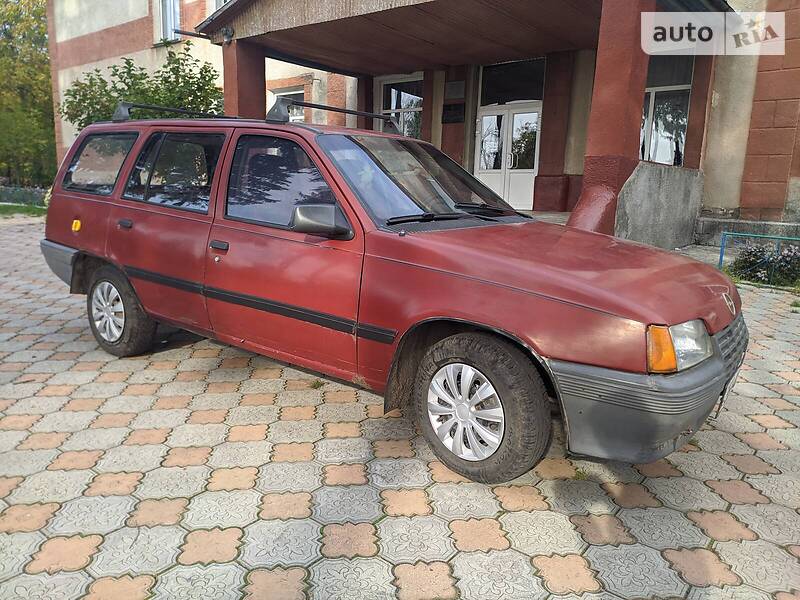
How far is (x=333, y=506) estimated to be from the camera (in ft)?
8.93

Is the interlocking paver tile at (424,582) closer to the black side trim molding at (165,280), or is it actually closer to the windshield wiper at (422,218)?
the windshield wiper at (422,218)

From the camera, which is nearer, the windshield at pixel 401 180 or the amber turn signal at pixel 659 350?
the amber turn signal at pixel 659 350

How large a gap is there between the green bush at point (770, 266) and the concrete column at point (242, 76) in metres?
8.81

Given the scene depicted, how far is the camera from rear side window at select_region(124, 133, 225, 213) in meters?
3.93

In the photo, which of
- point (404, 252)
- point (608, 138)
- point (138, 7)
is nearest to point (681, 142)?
point (608, 138)

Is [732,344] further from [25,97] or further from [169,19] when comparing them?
[25,97]

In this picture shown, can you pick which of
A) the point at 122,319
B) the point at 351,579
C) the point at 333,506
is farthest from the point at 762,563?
the point at 122,319

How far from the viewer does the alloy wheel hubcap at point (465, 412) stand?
2791 millimetres

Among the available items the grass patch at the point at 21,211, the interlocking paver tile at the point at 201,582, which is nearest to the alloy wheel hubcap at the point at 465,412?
the interlocking paver tile at the point at 201,582

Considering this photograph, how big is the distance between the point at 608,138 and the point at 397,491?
5.88m

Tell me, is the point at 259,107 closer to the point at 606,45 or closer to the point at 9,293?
the point at 9,293

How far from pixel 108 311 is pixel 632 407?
13.2ft

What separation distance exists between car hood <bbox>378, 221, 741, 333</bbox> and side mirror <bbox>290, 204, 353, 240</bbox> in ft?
0.91

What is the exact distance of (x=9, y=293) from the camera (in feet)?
23.2
